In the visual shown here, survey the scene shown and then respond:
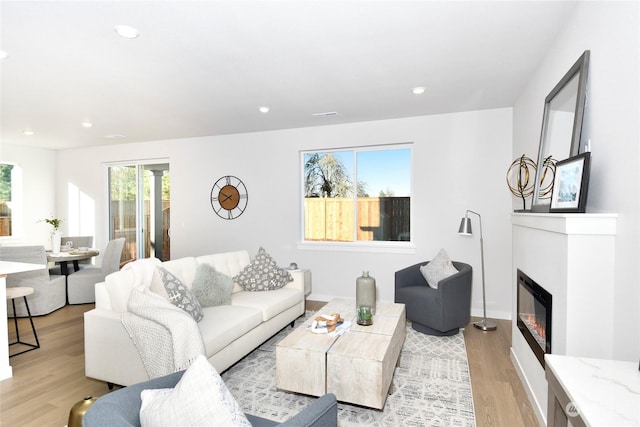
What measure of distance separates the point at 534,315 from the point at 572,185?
0.99 metres

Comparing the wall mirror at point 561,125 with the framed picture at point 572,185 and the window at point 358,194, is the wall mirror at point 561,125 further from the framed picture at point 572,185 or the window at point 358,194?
the window at point 358,194

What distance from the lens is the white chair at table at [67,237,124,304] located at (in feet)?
15.4

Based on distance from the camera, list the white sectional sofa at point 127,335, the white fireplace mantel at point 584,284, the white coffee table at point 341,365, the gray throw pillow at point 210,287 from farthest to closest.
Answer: the gray throw pillow at point 210,287, the white sectional sofa at point 127,335, the white coffee table at point 341,365, the white fireplace mantel at point 584,284

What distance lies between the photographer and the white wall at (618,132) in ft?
4.77

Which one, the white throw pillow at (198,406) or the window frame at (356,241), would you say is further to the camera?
the window frame at (356,241)

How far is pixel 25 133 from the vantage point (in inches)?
208

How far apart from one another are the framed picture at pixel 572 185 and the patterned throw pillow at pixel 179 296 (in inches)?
102

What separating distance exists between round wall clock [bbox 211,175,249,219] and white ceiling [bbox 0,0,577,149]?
4.08 ft

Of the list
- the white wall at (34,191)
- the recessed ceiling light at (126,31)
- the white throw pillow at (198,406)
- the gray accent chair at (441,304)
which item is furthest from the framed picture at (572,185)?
the white wall at (34,191)

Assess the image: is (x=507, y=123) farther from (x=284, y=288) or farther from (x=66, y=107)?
(x=66, y=107)

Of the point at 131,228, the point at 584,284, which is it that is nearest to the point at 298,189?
the point at 131,228

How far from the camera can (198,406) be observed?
945mm

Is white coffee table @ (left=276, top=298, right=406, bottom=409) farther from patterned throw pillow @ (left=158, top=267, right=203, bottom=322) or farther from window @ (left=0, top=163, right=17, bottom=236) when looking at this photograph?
window @ (left=0, top=163, right=17, bottom=236)

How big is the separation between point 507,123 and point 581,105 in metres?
2.26
